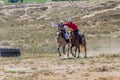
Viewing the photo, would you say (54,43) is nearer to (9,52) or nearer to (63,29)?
(9,52)

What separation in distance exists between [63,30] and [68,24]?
0.45 m

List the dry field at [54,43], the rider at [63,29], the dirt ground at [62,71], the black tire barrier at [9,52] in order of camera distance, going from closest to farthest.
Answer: the dirt ground at [62,71], the dry field at [54,43], the rider at [63,29], the black tire barrier at [9,52]

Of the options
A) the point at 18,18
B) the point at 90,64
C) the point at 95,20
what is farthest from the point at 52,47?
the point at 18,18

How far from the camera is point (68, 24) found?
29.4 metres

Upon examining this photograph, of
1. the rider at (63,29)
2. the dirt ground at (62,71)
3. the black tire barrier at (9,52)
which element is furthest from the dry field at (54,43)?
the rider at (63,29)

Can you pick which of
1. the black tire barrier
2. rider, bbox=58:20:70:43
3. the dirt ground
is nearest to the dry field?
the dirt ground

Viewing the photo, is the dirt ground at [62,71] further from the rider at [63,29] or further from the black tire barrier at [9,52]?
the black tire barrier at [9,52]

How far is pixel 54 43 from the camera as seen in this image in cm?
4338

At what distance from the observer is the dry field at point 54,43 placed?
20734mm

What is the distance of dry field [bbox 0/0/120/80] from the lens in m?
20.7

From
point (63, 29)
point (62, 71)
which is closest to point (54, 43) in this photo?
point (63, 29)

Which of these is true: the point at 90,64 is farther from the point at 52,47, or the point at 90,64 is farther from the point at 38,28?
the point at 38,28

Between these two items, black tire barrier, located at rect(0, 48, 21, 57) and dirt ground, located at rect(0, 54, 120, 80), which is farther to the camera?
black tire barrier, located at rect(0, 48, 21, 57)

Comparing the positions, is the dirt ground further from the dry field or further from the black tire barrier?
the black tire barrier
